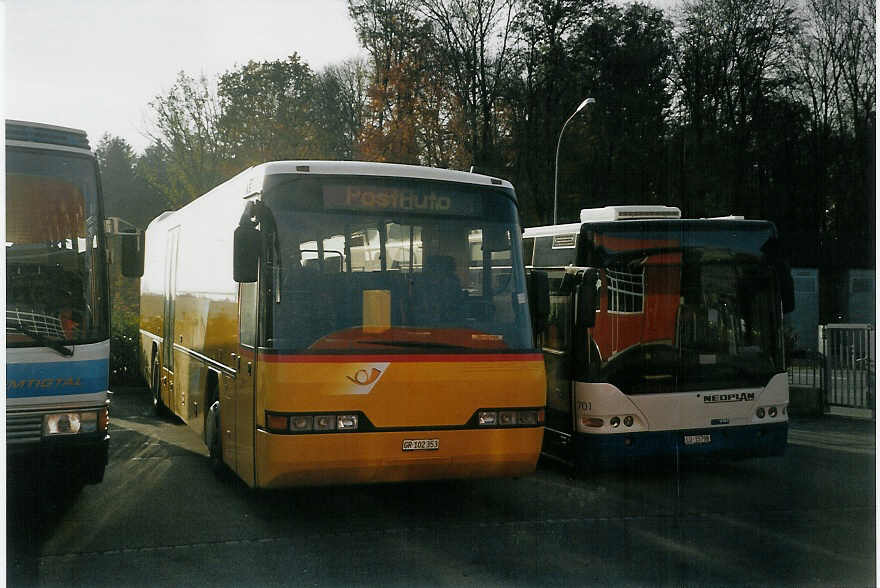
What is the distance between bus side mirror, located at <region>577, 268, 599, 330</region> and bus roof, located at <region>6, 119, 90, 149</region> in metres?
4.36

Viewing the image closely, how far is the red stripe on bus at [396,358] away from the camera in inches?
275

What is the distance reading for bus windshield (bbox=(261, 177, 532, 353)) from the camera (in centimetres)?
713

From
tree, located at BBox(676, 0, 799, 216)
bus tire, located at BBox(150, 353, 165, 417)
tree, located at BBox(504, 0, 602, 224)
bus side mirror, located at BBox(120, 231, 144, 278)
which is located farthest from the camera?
tree, located at BBox(504, 0, 602, 224)

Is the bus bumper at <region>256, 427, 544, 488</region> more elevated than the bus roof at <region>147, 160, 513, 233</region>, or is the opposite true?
the bus roof at <region>147, 160, 513, 233</region>

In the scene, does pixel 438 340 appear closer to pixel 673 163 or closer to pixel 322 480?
pixel 322 480

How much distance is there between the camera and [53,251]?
23.4ft

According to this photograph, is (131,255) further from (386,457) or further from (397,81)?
(397,81)

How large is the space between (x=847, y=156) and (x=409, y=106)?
40.4 feet

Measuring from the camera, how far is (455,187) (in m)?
7.82

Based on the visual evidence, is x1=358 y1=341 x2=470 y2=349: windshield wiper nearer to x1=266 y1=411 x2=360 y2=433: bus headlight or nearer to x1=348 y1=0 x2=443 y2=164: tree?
x1=266 y1=411 x2=360 y2=433: bus headlight

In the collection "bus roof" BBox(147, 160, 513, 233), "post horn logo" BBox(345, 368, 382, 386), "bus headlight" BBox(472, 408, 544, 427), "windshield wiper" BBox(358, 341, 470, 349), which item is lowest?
"bus headlight" BBox(472, 408, 544, 427)

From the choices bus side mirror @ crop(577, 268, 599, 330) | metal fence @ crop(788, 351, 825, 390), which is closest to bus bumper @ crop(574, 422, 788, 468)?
bus side mirror @ crop(577, 268, 599, 330)

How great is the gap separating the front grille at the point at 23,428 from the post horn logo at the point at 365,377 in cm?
229

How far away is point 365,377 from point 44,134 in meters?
3.07
